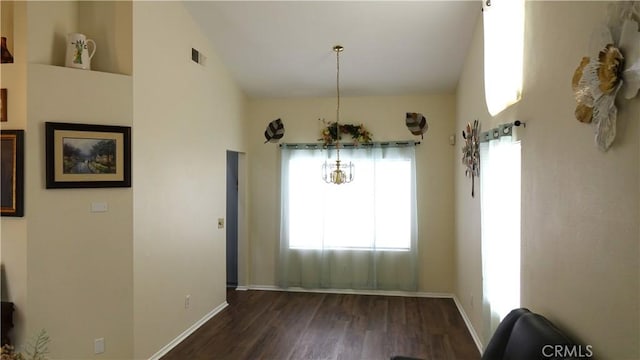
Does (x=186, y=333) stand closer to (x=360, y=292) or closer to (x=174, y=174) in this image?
(x=174, y=174)

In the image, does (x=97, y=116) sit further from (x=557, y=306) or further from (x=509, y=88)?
(x=557, y=306)

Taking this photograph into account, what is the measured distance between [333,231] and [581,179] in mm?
4204

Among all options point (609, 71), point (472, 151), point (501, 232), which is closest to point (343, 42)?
point (472, 151)

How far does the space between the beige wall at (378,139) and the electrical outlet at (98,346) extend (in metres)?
2.90

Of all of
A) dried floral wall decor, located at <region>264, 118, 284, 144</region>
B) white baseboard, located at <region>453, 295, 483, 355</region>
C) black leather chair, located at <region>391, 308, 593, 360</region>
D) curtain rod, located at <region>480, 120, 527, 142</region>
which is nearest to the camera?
black leather chair, located at <region>391, 308, 593, 360</region>

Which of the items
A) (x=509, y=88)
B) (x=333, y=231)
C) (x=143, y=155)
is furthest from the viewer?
(x=333, y=231)

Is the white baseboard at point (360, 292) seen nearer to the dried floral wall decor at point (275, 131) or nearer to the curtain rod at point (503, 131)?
the dried floral wall decor at point (275, 131)

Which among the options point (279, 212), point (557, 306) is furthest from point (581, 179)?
point (279, 212)

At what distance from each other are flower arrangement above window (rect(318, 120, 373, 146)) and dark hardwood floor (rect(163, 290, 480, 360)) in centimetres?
228

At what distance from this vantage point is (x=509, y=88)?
2.70 metres

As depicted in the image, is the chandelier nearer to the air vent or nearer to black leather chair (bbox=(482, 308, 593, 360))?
the air vent

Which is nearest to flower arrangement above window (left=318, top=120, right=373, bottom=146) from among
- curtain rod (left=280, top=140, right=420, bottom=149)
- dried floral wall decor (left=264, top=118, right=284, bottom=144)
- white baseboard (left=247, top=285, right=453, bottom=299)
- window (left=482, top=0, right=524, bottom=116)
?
curtain rod (left=280, top=140, right=420, bottom=149)

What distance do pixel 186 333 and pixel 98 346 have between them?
108cm

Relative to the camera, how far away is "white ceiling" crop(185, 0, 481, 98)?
3.86 metres
